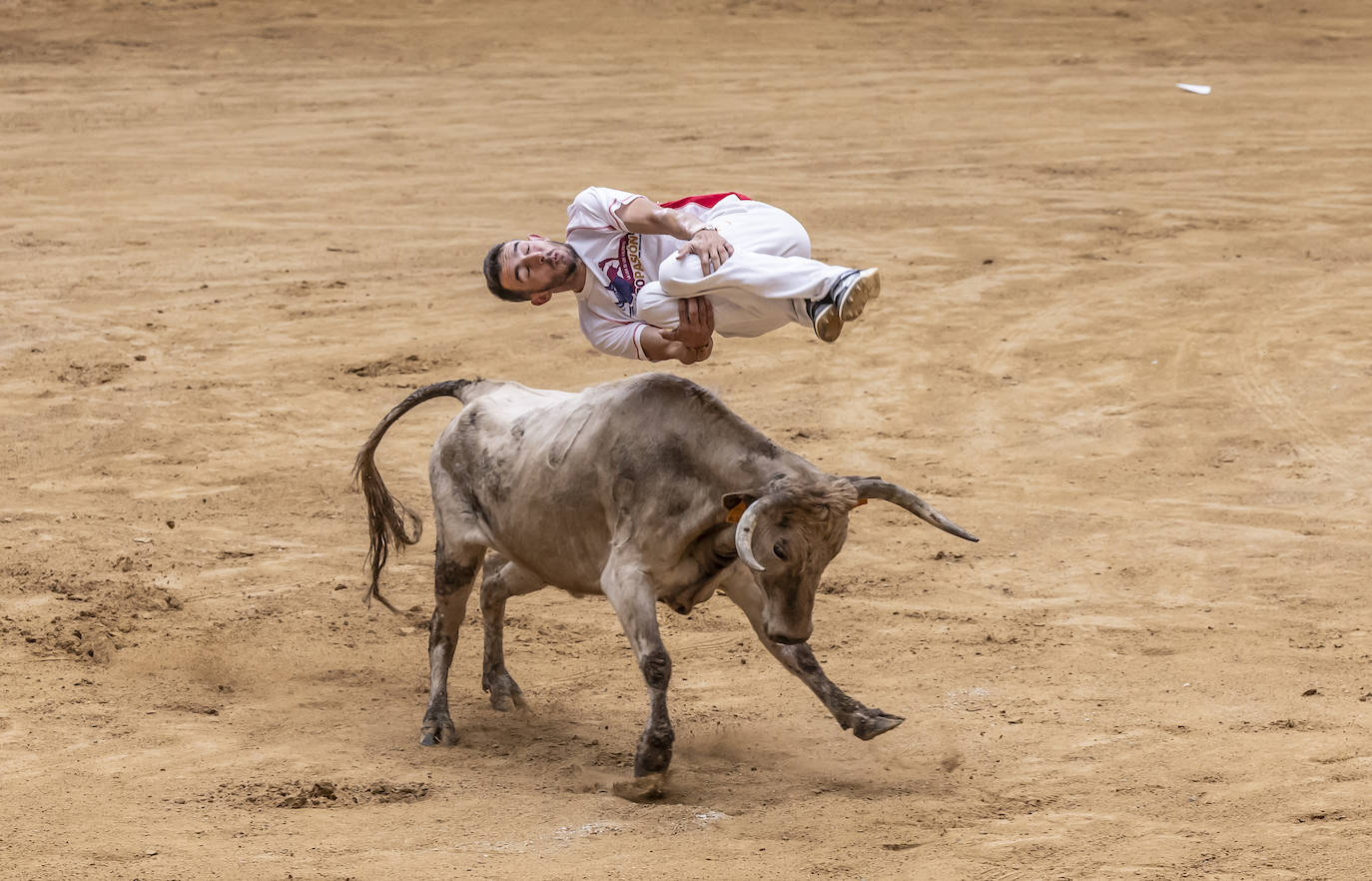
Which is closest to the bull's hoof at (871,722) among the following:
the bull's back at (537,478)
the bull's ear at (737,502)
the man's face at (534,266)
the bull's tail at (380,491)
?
the bull's ear at (737,502)

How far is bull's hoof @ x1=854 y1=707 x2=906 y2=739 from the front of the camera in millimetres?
5879

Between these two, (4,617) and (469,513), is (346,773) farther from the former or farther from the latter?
(4,617)

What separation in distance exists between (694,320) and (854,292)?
74 centimetres

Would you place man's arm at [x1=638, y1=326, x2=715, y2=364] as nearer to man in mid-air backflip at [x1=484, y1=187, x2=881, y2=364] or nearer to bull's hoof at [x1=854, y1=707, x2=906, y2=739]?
man in mid-air backflip at [x1=484, y1=187, x2=881, y2=364]

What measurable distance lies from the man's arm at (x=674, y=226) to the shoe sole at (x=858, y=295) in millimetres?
569

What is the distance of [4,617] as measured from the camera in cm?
750

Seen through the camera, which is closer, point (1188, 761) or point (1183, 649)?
point (1188, 761)

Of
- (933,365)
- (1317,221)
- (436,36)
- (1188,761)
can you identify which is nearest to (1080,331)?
(933,365)

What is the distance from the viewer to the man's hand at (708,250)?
5.88 meters

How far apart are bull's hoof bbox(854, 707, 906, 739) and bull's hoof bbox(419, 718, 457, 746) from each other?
1.68 meters

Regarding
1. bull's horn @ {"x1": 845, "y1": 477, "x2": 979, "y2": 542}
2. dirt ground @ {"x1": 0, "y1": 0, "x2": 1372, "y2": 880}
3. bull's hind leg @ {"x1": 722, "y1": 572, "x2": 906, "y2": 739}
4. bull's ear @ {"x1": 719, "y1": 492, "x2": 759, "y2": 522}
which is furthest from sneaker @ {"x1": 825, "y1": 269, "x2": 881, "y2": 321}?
dirt ground @ {"x1": 0, "y1": 0, "x2": 1372, "y2": 880}

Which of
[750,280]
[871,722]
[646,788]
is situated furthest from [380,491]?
[871,722]

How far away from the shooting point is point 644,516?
238 inches

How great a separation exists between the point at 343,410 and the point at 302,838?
18.0ft
